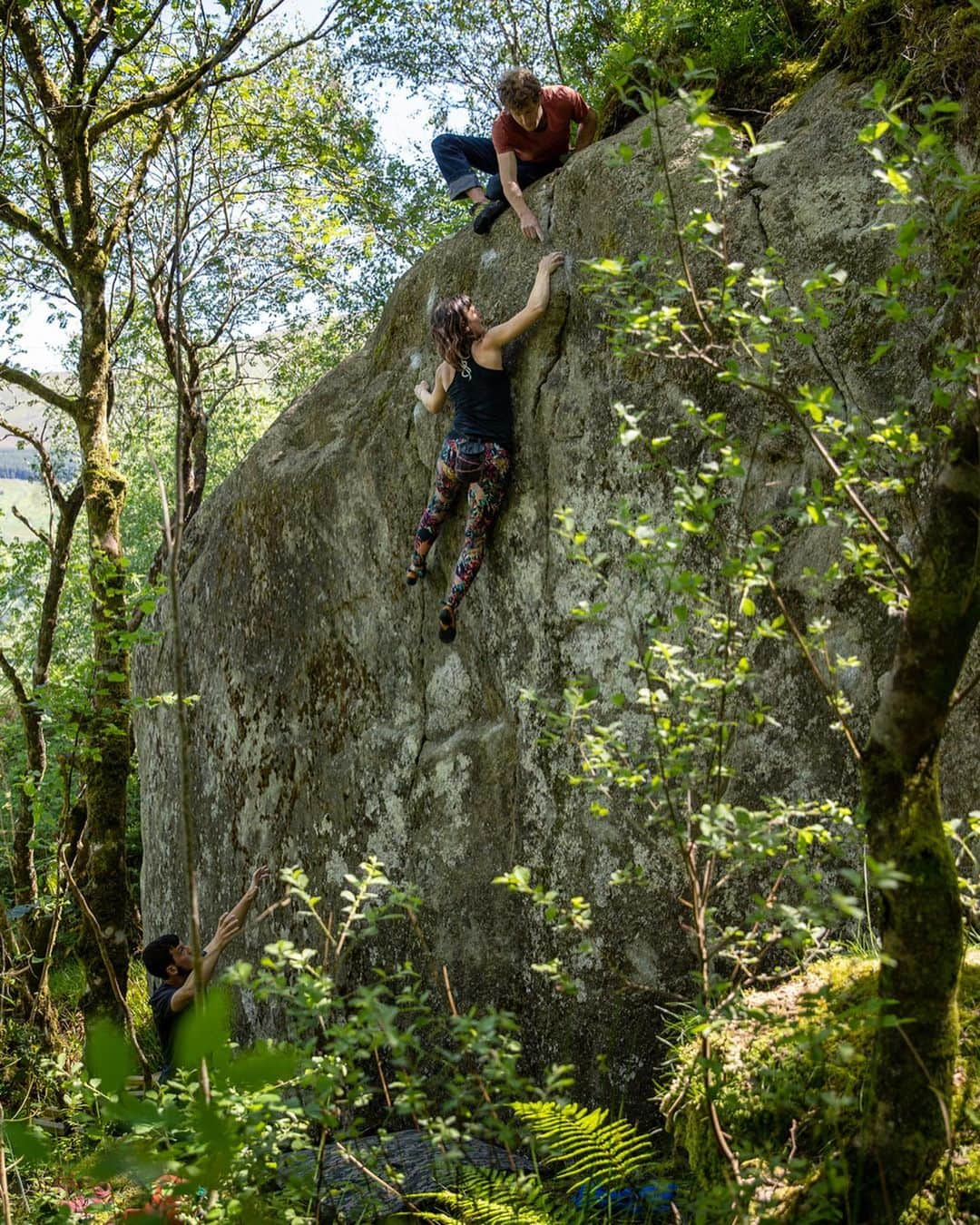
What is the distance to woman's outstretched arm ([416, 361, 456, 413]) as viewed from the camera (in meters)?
6.77

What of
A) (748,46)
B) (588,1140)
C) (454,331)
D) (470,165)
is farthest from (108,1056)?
(470,165)


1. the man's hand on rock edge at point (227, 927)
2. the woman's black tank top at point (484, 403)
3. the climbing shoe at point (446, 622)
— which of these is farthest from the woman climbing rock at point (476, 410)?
the man's hand on rock edge at point (227, 927)

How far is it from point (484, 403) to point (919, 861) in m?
4.32

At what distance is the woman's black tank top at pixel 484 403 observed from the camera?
21.3 feet

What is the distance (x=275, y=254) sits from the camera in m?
17.0

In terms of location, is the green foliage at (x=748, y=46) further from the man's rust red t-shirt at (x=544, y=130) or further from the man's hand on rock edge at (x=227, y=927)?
the man's hand on rock edge at (x=227, y=927)

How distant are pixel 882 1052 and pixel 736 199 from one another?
4531mm

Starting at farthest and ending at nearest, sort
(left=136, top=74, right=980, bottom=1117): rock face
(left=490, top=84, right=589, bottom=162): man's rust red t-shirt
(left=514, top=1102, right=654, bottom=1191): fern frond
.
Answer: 1. (left=490, top=84, right=589, bottom=162): man's rust red t-shirt
2. (left=136, top=74, right=980, bottom=1117): rock face
3. (left=514, top=1102, right=654, bottom=1191): fern frond

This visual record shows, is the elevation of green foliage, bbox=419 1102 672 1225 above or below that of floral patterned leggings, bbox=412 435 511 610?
below

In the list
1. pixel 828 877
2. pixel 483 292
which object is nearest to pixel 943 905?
pixel 828 877

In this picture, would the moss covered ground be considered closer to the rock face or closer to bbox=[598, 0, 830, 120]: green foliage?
the rock face

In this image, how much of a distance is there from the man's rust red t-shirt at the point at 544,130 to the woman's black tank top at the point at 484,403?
4.98 feet

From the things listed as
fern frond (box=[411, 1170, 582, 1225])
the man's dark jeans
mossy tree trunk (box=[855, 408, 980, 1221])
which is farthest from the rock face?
mossy tree trunk (box=[855, 408, 980, 1221])

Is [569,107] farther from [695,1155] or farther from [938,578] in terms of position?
[695,1155]
